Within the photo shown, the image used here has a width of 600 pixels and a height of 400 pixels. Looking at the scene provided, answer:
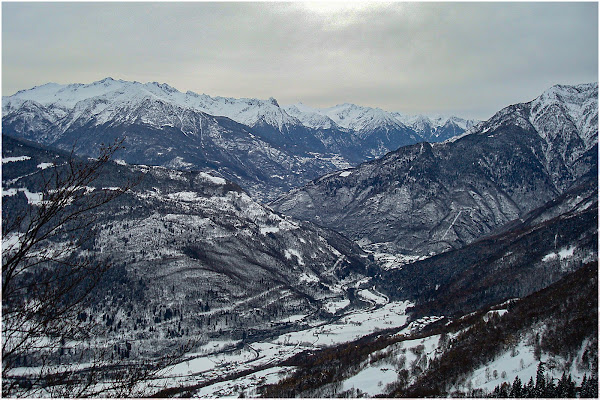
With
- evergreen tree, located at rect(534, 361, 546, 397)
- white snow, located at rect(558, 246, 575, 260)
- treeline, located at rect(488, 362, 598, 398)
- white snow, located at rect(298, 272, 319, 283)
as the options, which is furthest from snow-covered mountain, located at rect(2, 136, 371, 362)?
evergreen tree, located at rect(534, 361, 546, 397)

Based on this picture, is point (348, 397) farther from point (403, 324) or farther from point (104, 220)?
point (104, 220)

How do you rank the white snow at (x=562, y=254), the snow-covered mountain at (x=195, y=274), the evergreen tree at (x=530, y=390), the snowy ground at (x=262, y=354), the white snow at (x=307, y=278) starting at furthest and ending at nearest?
the white snow at (x=307, y=278) < the white snow at (x=562, y=254) < the snow-covered mountain at (x=195, y=274) < the snowy ground at (x=262, y=354) < the evergreen tree at (x=530, y=390)

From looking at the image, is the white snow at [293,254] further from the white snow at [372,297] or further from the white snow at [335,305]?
the white snow at [335,305]

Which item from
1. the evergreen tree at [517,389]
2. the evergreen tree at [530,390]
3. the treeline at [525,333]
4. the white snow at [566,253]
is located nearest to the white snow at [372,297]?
the white snow at [566,253]

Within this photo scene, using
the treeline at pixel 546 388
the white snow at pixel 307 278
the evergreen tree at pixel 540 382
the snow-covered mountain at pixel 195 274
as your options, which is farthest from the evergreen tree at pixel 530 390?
the white snow at pixel 307 278

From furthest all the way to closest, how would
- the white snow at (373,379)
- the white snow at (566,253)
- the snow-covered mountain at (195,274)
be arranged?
the white snow at (566,253)
the snow-covered mountain at (195,274)
the white snow at (373,379)

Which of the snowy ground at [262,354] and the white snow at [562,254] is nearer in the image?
the snowy ground at [262,354]

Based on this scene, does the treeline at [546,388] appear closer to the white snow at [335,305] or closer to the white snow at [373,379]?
the white snow at [373,379]

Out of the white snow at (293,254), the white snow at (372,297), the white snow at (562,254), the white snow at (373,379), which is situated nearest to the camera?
the white snow at (373,379)

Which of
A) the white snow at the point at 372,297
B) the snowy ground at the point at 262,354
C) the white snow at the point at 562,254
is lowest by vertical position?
the snowy ground at the point at 262,354

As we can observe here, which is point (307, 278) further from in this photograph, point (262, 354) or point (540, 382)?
point (540, 382)

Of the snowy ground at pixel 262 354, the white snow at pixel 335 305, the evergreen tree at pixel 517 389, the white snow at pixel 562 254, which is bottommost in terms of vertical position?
the snowy ground at pixel 262 354

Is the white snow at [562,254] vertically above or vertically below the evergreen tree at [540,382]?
above
